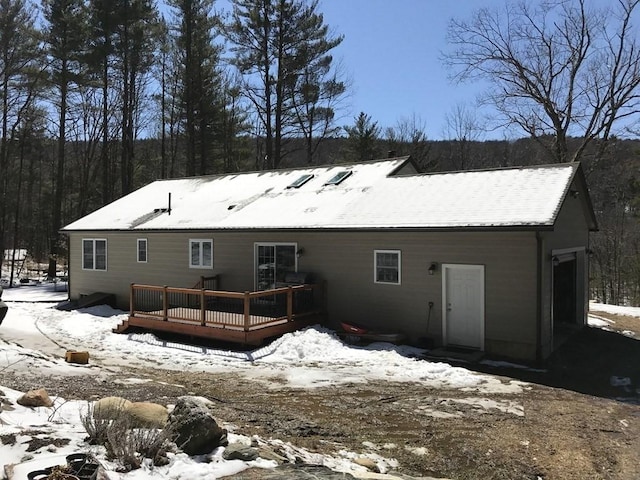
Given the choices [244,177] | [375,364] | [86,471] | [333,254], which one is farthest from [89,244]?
[86,471]

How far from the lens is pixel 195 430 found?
15.4 feet

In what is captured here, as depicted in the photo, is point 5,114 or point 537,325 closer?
point 537,325

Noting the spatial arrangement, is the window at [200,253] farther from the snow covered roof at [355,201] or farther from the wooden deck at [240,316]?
the wooden deck at [240,316]

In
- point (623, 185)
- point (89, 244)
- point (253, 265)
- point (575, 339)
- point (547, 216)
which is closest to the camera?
point (547, 216)

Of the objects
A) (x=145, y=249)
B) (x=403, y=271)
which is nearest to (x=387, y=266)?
(x=403, y=271)

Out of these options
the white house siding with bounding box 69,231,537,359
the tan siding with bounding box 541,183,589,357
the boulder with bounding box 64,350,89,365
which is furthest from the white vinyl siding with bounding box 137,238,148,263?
the tan siding with bounding box 541,183,589,357

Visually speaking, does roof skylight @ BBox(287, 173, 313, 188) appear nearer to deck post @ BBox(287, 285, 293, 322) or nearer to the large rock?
deck post @ BBox(287, 285, 293, 322)

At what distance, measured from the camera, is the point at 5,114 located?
90.7 ft

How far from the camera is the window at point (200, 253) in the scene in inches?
607

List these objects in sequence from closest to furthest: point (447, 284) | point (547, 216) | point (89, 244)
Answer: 1. point (547, 216)
2. point (447, 284)
3. point (89, 244)

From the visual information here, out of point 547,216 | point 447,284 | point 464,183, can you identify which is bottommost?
point 447,284

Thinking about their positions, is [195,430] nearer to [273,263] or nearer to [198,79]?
[273,263]

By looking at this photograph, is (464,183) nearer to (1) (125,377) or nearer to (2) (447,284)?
(2) (447,284)

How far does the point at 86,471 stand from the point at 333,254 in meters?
9.83
